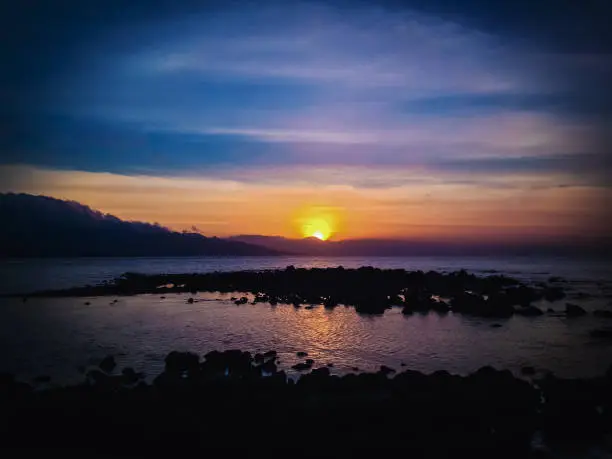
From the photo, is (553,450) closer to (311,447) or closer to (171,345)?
(311,447)

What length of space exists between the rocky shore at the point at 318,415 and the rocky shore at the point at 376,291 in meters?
19.3

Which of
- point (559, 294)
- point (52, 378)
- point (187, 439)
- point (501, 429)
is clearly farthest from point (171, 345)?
point (559, 294)

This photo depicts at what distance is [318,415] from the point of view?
1149 centimetres

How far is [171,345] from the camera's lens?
891 inches

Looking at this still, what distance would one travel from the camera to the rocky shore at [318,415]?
1052cm

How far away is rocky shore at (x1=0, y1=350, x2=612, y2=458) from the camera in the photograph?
34.5ft

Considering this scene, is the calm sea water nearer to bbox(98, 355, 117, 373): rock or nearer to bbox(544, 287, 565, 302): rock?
bbox(98, 355, 117, 373): rock

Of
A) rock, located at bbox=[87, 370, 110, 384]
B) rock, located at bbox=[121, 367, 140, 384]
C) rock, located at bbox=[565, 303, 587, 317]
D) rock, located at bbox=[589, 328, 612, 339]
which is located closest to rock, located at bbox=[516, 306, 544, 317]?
rock, located at bbox=[565, 303, 587, 317]

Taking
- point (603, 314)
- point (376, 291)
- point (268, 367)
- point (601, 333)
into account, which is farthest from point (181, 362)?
point (603, 314)

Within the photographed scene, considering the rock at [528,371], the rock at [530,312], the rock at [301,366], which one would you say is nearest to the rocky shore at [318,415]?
the rock at [528,371]

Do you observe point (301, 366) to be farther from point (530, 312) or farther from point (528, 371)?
point (530, 312)

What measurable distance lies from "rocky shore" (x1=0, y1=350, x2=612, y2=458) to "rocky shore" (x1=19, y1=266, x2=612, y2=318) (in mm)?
19256

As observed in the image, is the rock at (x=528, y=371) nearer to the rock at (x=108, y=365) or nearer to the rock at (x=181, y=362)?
the rock at (x=181, y=362)

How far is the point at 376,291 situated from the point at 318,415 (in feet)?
110
